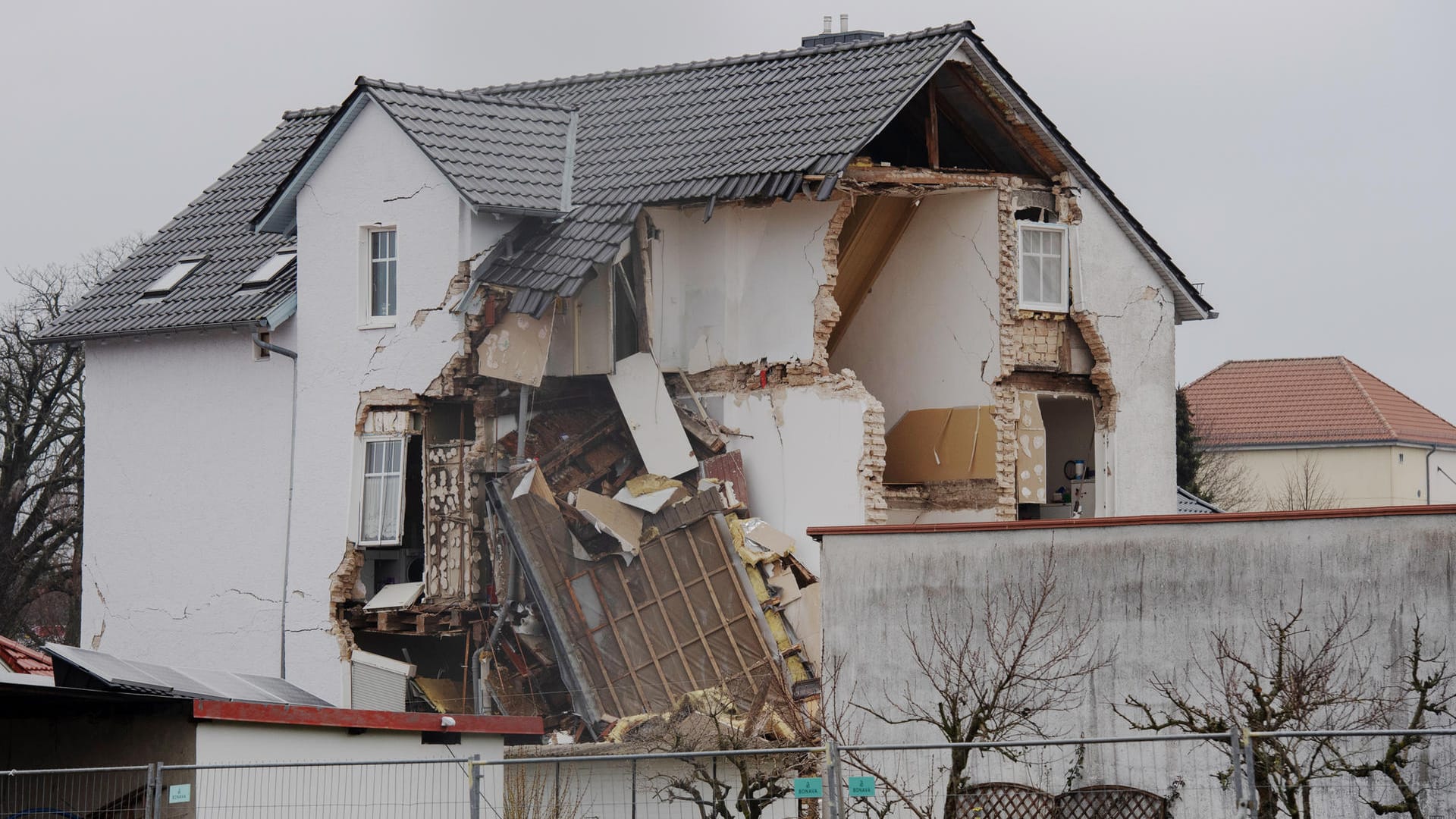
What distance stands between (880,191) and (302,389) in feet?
25.8

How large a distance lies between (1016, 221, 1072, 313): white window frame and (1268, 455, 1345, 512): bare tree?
32.0 m

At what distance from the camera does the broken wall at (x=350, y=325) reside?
23281mm

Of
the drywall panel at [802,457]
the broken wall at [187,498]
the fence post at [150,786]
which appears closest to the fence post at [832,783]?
the fence post at [150,786]

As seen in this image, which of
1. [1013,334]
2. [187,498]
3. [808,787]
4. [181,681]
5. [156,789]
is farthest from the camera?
[187,498]

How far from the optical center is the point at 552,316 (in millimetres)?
23172

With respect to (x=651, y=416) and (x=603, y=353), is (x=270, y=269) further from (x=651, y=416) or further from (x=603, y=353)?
(x=651, y=416)

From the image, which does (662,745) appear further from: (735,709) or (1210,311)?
(1210,311)

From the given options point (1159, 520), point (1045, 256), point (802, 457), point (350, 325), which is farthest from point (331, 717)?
point (1045, 256)

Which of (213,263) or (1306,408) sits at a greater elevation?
(1306,408)

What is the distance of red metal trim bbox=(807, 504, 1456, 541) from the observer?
15695 millimetres

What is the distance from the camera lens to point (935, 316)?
25359 mm

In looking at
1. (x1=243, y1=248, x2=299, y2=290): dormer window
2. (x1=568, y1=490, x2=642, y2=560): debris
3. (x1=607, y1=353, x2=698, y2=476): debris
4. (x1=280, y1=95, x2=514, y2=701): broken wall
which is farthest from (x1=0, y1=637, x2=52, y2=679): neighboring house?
Answer: (x1=607, y1=353, x2=698, y2=476): debris

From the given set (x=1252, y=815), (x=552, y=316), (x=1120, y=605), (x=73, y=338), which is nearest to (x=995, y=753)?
(x=1120, y=605)

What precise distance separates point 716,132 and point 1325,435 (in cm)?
3665
